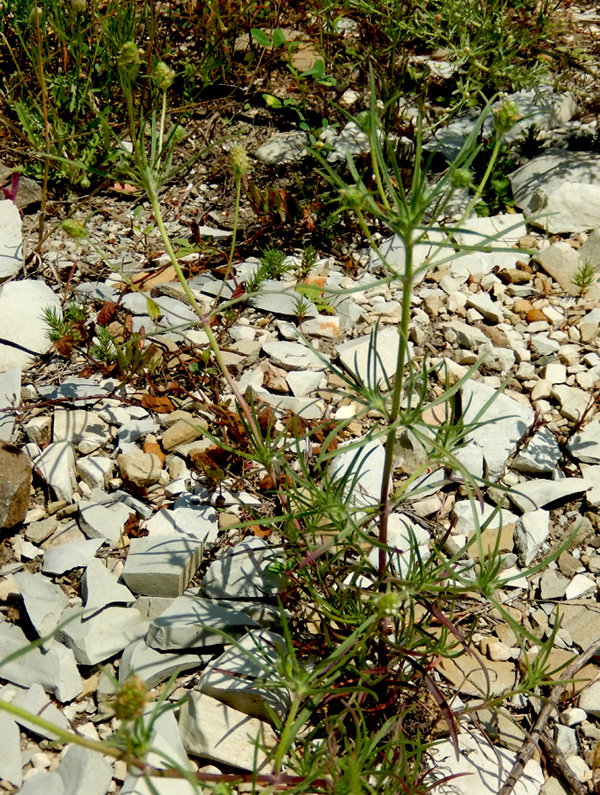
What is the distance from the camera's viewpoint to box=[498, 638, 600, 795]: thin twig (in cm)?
204

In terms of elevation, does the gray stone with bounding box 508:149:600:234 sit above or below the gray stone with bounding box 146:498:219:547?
above

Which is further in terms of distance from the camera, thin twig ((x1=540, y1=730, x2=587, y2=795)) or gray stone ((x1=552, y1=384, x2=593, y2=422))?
gray stone ((x1=552, y1=384, x2=593, y2=422))

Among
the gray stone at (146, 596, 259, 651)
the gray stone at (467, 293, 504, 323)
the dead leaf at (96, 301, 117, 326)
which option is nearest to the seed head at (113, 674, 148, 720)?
the gray stone at (146, 596, 259, 651)

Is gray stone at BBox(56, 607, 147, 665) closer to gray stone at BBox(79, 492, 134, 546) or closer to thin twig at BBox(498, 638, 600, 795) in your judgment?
gray stone at BBox(79, 492, 134, 546)

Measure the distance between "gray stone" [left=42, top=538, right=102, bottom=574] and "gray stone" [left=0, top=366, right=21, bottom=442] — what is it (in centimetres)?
50

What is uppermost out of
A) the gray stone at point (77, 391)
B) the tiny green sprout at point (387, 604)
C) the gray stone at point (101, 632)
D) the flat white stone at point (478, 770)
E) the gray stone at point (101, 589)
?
the tiny green sprout at point (387, 604)

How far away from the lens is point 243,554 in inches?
95.0

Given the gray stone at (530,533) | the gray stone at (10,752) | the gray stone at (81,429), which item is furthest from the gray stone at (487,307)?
the gray stone at (10,752)

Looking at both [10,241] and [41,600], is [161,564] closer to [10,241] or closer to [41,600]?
[41,600]

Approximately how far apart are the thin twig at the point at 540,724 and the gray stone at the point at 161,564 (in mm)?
1074

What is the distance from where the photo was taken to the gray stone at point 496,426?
2.77 metres

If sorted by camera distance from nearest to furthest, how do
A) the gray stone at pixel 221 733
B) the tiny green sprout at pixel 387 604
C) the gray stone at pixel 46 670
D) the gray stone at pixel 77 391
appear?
the tiny green sprout at pixel 387 604 → the gray stone at pixel 221 733 → the gray stone at pixel 46 670 → the gray stone at pixel 77 391

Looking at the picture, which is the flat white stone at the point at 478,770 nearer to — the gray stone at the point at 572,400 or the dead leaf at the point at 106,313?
the gray stone at the point at 572,400

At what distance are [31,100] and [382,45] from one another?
1957 mm
